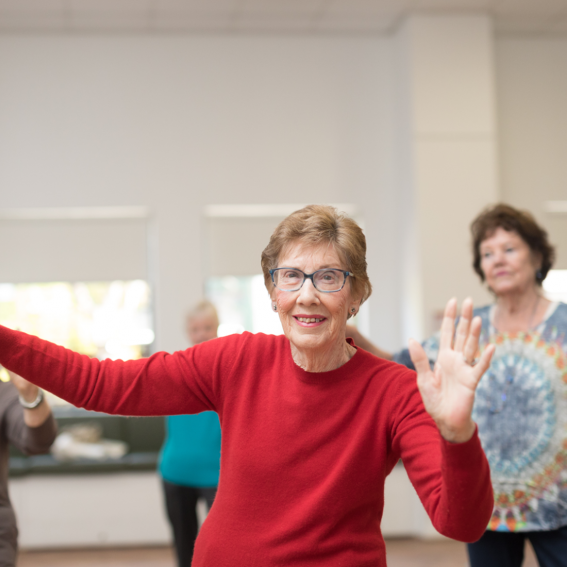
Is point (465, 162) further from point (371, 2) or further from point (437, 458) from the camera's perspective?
point (437, 458)

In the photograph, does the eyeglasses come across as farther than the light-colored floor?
No

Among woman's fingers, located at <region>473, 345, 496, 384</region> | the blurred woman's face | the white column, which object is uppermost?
the white column

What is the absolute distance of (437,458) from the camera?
1.18 meters

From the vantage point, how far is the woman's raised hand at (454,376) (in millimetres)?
1035

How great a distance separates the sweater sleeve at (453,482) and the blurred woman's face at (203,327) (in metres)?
2.25

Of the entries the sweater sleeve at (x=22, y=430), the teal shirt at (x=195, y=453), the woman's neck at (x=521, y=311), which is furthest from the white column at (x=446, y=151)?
the sweater sleeve at (x=22, y=430)

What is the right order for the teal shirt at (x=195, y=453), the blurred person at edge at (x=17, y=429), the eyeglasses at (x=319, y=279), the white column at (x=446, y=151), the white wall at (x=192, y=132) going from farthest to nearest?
1. the white wall at (x=192, y=132)
2. the white column at (x=446, y=151)
3. the teal shirt at (x=195, y=453)
4. the blurred person at edge at (x=17, y=429)
5. the eyeglasses at (x=319, y=279)

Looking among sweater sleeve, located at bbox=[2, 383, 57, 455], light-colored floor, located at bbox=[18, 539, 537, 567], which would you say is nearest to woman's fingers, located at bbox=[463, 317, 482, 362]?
sweater sleeve, located at bbox=[2, 383, 57, 455]

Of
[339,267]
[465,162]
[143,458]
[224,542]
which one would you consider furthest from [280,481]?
[465,162]

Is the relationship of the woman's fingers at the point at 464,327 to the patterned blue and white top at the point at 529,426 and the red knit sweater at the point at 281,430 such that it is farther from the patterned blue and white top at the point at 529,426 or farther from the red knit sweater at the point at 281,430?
the patterned blue and white top at the point at 529,426

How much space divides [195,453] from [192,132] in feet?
9.76

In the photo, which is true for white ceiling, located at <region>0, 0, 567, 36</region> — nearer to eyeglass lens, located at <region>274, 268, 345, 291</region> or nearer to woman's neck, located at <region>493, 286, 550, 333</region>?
woman's neck, located at <region>493, 286, 550, 333</region>

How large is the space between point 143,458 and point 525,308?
3.52 metres

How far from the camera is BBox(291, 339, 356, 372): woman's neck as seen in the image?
1418 millimetres
